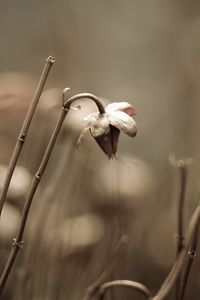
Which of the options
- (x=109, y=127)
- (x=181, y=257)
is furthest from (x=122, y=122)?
(x=181, y=257)

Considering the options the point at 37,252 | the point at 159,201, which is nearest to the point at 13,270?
the point at 37,252

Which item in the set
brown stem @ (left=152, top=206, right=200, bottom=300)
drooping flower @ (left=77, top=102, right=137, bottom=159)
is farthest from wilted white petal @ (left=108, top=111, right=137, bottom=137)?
brown stem @ (left=152, top=206, right=200, bottom=300)

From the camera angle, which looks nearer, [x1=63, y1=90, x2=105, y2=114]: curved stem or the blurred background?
[x1=63, y1=90, x2=105, y2=114]: curved stem

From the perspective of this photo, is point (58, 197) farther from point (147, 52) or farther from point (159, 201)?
point (147, 52)

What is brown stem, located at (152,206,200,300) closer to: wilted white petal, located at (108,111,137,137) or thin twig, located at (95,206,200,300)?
thin twig, located at (95,206,200,300)

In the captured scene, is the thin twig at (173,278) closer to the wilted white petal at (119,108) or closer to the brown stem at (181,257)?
the brown stem at (181,257)
